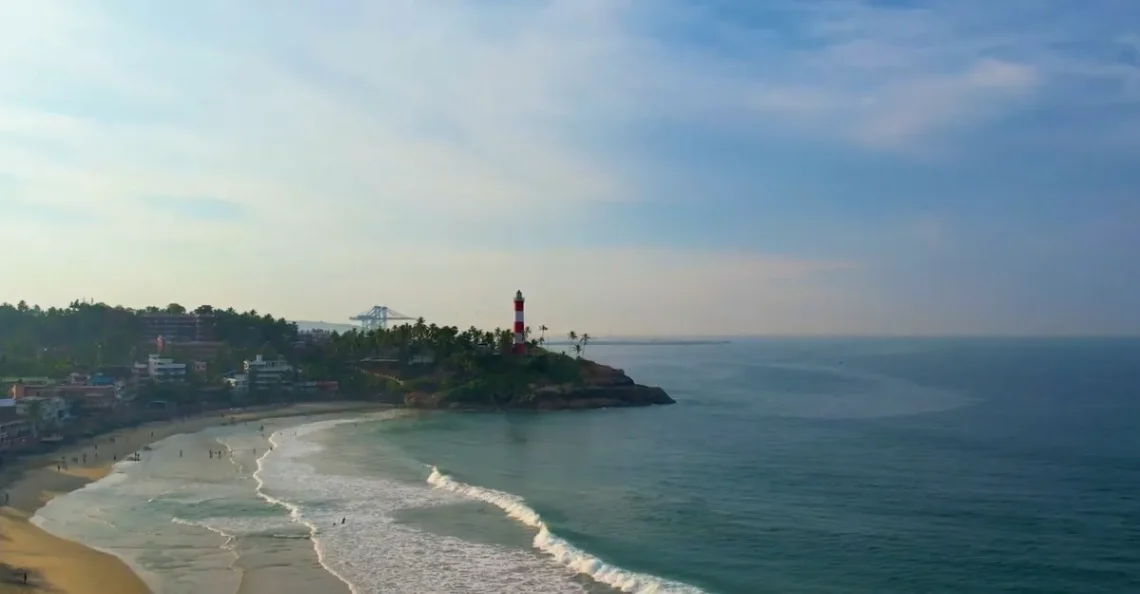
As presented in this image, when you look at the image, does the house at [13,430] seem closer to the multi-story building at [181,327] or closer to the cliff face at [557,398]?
the cliff face at [557,398]

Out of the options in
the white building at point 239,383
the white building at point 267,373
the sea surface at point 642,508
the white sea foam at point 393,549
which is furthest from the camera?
the white building at point 267,373

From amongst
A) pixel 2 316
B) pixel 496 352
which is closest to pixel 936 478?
pixel 496 352

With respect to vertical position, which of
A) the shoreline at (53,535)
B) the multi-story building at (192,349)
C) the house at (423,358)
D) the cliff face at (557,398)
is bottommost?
the shoreline at (53,535)

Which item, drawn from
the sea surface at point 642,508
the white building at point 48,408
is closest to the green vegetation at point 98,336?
the white building at point 48,408

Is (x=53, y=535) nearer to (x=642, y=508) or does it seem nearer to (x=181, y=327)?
(x=642, y=508)

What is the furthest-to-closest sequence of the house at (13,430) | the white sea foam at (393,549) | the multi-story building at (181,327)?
the multi-story building at (181,327)
the house at (13,430)
the white sea foam at (393,549)

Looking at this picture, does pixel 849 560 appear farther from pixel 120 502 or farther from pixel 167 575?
pixel 120 502
